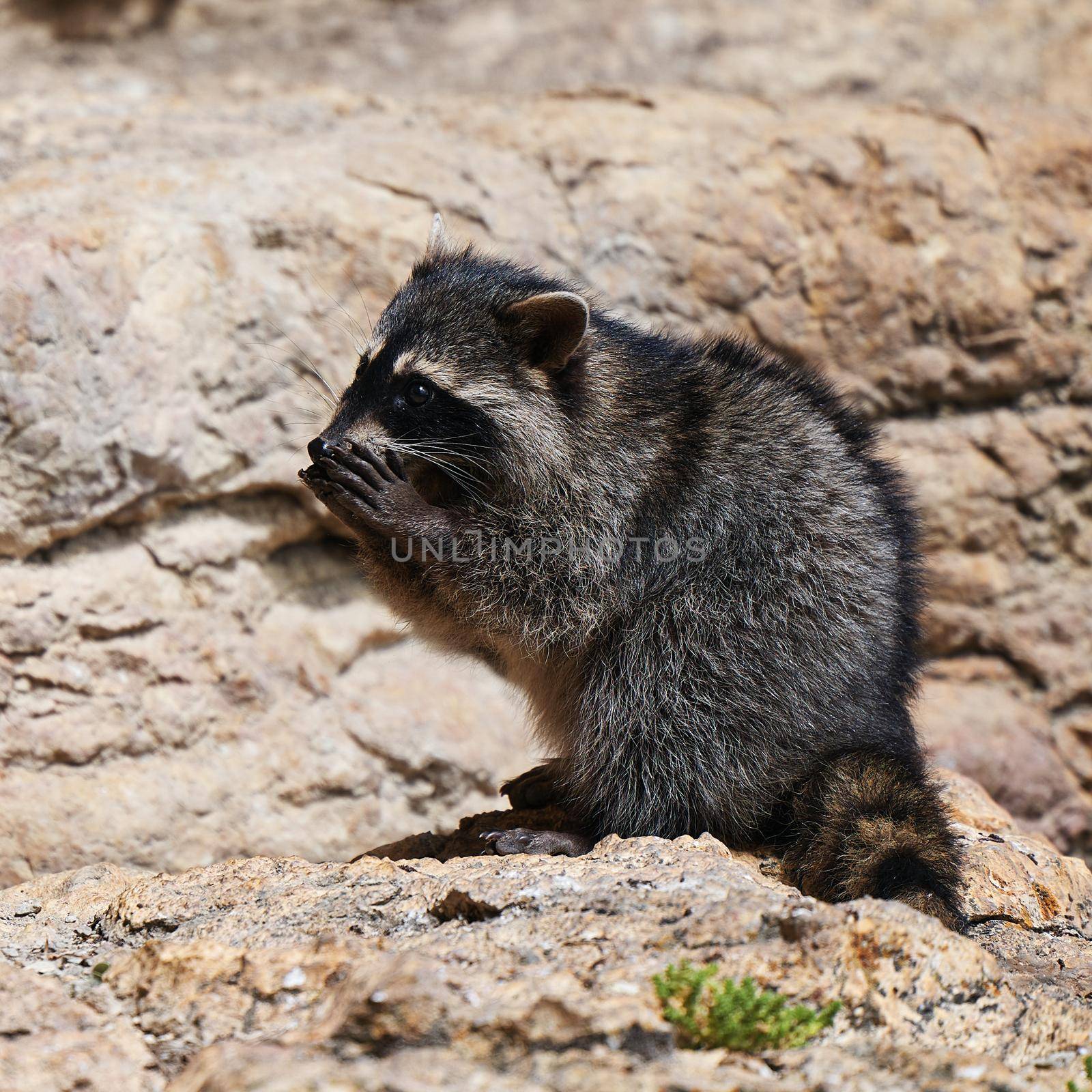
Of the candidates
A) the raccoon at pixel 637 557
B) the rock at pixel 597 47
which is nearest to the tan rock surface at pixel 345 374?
the rock at pixel 597 47

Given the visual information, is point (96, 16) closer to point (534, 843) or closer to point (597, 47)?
point (597, 47)

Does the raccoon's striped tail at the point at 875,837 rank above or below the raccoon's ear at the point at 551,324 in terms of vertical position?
below

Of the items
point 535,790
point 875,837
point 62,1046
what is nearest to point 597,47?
point 535,790

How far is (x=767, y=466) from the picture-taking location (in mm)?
4516

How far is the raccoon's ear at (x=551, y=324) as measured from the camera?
4453 mm

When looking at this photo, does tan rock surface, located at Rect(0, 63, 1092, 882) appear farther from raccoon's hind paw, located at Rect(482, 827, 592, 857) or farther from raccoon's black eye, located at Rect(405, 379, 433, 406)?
raccoon's hind paw, located at Rect(482, 827, 592, 857)

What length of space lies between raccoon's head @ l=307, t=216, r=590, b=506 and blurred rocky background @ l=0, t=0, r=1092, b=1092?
54.4 inches

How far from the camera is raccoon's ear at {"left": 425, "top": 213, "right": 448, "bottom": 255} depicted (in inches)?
208

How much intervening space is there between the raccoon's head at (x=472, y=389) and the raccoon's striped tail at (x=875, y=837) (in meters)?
1.45

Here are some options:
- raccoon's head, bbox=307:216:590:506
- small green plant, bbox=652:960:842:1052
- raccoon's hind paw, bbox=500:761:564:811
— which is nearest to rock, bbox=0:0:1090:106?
raccoon's head, bbox=307:216:590:506

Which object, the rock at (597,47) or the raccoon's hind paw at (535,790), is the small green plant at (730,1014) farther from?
the rock at (597,47)

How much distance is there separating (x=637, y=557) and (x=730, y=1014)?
1.98 metres

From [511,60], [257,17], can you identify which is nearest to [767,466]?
[511,60]

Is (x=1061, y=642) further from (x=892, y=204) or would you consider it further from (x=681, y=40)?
(x=681, y=40)
